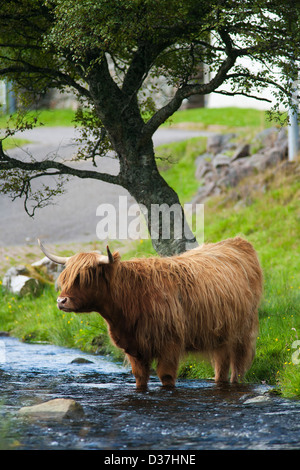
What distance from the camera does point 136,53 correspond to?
9.94 m

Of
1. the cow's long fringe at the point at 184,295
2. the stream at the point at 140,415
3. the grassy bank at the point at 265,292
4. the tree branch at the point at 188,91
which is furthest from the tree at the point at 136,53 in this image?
the stream at the point at 140,415

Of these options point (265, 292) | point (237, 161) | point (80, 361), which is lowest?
point (80, 361)

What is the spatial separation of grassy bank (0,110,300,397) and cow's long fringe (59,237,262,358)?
0.56 metres

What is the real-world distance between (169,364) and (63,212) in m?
14.1

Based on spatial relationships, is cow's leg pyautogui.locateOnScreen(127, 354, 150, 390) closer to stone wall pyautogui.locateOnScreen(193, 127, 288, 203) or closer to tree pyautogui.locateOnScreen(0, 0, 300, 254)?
tree pyautogui.locateOnScreen(0, 0, 300, 254)

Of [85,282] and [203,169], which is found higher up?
[203,169]

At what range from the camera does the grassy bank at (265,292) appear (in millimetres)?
8367

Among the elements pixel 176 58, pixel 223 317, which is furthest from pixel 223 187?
pixel 223 317

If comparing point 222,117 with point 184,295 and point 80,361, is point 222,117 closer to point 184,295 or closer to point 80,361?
point 80,361

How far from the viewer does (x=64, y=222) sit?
19609 mm

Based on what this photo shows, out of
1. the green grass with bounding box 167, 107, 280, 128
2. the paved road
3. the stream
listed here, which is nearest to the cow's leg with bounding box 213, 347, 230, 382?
the stream

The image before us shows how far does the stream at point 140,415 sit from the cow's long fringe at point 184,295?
60cm

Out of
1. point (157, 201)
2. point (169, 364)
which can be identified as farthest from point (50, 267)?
point (169, 364)

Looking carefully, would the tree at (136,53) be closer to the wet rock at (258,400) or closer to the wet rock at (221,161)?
the wet rock at (258,400)
